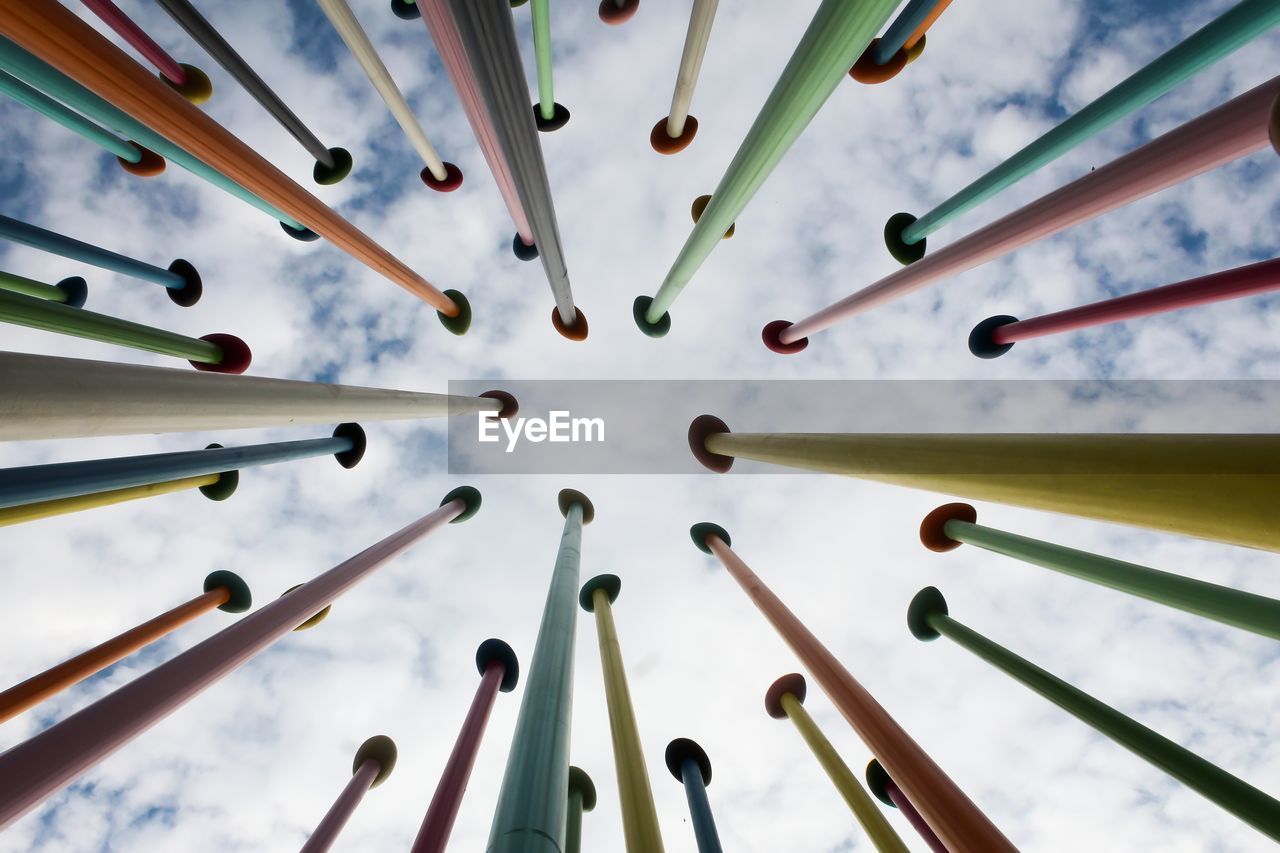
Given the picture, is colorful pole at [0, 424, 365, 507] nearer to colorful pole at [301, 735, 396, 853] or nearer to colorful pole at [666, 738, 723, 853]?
colorful pole at [301, 735, 396, 853]

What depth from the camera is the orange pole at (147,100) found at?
2.75 meters

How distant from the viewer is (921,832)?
17.2 feet

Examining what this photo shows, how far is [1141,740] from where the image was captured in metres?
3.58

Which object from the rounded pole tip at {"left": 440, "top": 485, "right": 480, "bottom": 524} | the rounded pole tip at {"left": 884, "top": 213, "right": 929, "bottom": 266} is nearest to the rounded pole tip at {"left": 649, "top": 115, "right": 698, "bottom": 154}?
the rounded pole tip at {"left": 884, "top": 213, "right": 929, "bottom": 266}

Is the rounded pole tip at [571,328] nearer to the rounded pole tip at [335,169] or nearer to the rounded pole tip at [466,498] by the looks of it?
the rounded pole tip at [466,498]

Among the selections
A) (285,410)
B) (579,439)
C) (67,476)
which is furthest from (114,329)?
(579,439)

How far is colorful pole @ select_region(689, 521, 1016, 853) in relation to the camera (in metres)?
2.79

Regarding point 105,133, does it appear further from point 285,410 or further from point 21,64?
point 285,410

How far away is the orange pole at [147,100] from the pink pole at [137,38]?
266 centimetres

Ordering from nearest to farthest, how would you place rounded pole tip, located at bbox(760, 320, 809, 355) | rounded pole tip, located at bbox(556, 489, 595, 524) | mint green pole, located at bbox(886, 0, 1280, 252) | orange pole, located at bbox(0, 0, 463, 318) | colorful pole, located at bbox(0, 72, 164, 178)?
orange pole, located at bbox(0, 0, 463, 318) → mint green pole, located at bbox(886, 0, 1280, 252) → colorful pole, located at bbox(0, 72, 164, 178) → rounded pole tip, located at bbox(556, 489, 595, 524) → rounded pole tip, located at bbox(760, 320, 809, 355)

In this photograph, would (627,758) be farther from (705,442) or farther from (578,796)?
(705,442)

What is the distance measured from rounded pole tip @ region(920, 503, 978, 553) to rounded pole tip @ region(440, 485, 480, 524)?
472 cm

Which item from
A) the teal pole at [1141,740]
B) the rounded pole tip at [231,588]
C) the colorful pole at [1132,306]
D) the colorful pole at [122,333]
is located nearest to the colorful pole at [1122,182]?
the colorful pole at [1132,306]

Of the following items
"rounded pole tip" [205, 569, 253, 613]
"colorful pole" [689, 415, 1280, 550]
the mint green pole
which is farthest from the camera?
"rounded pole tip" [205, 569, 253, 613]
